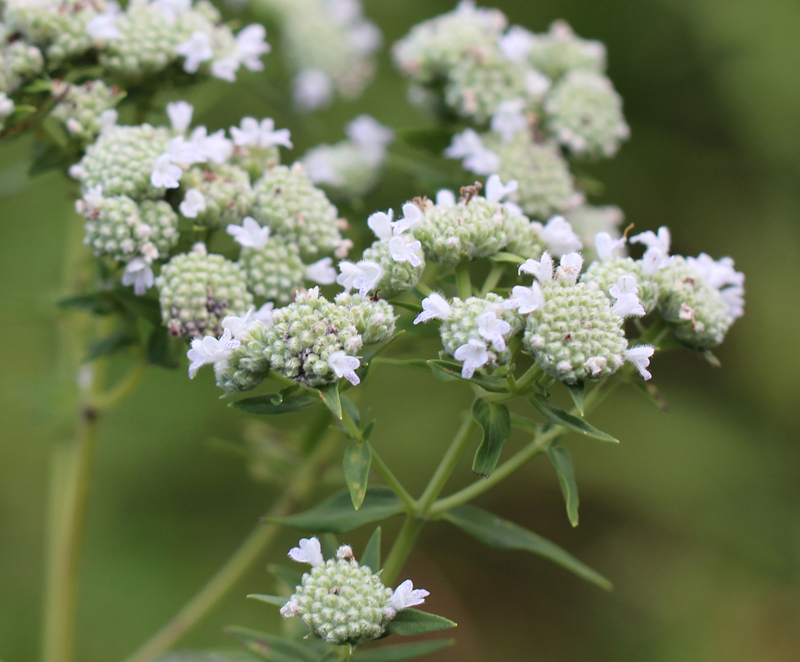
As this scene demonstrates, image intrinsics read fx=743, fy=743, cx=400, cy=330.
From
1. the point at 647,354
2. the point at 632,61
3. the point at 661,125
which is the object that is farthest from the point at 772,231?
the point at 647,354

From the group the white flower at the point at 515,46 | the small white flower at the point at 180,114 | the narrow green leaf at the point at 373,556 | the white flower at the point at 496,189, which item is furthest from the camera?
the white flower at the point at 515,46

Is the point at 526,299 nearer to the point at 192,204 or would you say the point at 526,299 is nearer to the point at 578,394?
the point at 578,394

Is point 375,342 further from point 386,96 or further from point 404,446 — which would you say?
point 386,96

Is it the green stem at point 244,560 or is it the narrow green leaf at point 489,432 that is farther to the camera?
the green stem at point 244,560

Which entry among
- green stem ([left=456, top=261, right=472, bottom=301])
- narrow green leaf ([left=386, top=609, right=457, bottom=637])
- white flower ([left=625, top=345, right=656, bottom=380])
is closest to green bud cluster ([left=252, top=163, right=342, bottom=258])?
green stem ([left=456, top=261, right=472, bottom=301])

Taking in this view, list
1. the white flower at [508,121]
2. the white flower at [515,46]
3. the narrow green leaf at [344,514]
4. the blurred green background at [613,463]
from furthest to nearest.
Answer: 1. the blurred green background at [613,463]
2. the white flower at [515,46]
3. the white flower at [508,121]
4. the narrow green leaf at [344,514]

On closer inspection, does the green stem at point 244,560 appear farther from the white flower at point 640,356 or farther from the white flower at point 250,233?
the white flower at point 640,356

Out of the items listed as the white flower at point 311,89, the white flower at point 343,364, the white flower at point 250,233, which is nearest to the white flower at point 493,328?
the white flower at point 343,364
